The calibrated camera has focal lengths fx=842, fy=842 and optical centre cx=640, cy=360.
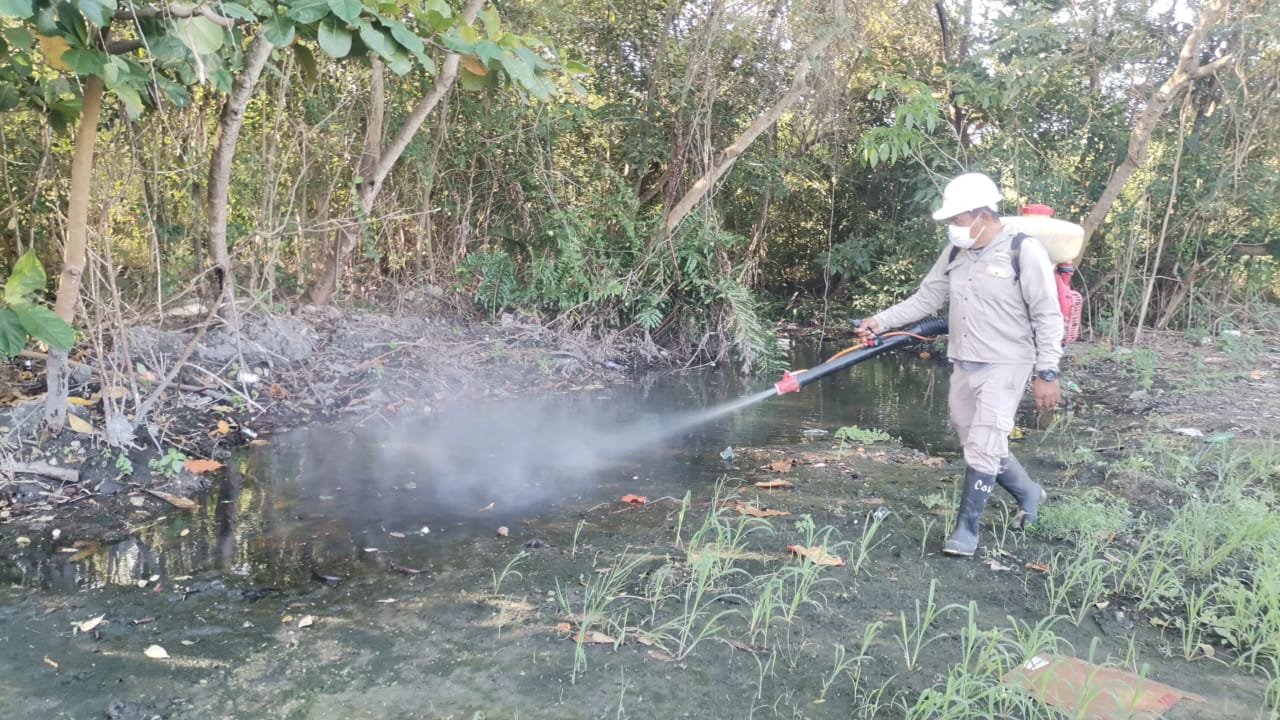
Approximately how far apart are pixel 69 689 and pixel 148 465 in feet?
7.31

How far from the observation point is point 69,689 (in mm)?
2580

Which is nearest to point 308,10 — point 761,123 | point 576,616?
point 576,616

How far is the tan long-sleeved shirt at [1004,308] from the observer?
3736mm

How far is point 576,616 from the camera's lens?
315 cm

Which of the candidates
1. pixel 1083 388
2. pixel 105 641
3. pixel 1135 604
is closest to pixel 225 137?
pixel 105 641

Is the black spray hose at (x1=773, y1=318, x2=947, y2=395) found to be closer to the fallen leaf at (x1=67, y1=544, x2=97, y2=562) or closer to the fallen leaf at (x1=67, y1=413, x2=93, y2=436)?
the fallen leaf at (x1=67, y1=544, x2=97, y2=562)

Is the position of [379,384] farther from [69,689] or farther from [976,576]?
[976,576]

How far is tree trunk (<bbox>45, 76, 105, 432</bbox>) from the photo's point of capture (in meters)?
3.96

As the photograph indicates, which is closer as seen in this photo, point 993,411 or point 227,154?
point 993,411

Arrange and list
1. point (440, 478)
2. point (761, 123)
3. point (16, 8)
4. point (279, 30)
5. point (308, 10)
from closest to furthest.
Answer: point (16, 8), point (308, 10), point (279, 30), point (440, 478), point (761, 123)

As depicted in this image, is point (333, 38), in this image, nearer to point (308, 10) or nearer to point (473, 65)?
point (308, 10)

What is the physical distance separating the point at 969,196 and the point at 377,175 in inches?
206

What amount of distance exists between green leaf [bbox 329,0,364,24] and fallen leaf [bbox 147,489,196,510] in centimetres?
262

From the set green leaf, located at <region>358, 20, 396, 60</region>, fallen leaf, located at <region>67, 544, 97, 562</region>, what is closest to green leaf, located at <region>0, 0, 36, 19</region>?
green leaf, located at <region>358, 20, 396, 60</region>
